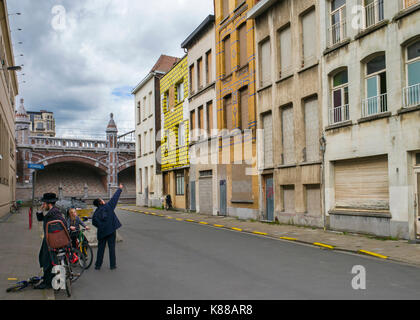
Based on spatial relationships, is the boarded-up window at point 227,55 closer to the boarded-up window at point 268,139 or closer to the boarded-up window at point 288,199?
the boarded-up window at point 268,139

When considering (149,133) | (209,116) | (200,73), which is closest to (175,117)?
(200,73)

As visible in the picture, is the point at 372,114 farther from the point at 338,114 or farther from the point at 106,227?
the point at 106,227

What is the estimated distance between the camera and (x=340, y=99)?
1652cm

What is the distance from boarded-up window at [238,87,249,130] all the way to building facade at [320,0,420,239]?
667 centimetres

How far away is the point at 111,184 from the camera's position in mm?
52938

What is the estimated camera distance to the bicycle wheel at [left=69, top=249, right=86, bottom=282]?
808cm

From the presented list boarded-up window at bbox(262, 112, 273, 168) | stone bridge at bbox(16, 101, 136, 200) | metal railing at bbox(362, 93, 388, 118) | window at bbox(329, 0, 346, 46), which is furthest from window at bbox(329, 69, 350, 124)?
stone bridge at bbox(16, 101, 136, 200)

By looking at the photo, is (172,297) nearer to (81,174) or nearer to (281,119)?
(281,119)

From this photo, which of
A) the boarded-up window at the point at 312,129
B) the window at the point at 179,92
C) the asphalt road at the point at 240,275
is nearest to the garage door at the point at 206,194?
the window at the point at 179,92

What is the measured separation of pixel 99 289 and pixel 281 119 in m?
14.2

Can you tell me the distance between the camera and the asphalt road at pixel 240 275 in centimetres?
680

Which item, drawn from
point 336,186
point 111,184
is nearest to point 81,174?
point 111,184

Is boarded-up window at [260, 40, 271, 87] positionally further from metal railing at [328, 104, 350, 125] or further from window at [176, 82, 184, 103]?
window at [176, 82, 184, 103]

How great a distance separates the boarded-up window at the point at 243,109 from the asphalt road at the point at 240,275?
11314 millimetres
